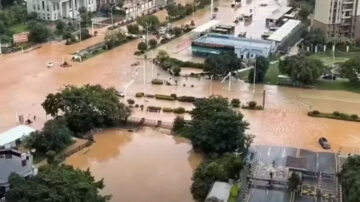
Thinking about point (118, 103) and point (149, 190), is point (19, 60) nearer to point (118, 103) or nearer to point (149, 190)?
point (118, 103)

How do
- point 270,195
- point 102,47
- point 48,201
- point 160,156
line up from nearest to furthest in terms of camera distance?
point 48,201 → point 270,195 → point 160,156 → point 102,47

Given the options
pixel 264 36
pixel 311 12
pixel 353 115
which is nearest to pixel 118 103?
pixel 353 115

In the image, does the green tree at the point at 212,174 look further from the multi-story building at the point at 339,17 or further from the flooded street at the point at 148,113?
the multi-story building at the point at 339,17

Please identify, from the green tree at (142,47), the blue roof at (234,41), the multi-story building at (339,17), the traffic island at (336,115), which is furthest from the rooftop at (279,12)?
the traffic island at (336,115)

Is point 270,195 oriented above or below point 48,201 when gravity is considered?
below

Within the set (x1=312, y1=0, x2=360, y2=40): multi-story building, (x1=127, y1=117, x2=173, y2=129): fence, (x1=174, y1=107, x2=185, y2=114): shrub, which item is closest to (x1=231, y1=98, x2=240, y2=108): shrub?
(x1=174, y1=107, x2=185, y2=114): shrub

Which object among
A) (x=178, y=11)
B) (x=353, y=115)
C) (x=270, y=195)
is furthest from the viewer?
(x=178, y=11)

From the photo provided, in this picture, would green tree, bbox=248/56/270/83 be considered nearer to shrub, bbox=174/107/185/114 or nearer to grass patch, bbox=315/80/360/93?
grass patch, bbox=315/80/360/93
